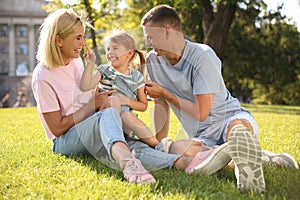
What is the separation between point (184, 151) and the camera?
3.03 m

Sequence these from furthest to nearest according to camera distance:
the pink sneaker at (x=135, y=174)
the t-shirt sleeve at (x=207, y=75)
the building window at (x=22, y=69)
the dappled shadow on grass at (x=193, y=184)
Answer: the building window at (x=22, y=69) < the t-shirt sleeve at (x=207, y=75) < the pink sneaker at (x=135, y=174) < the dappled shadow on grass at (x=193, y=184)

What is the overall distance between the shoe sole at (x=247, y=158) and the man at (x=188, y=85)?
0.74 metres

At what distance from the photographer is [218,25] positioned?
14938mm

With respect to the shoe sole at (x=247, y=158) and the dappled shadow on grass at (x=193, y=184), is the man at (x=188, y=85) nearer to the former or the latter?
the dappled shadow on grass at (x=193, y=184)

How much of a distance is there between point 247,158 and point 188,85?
3.35ft

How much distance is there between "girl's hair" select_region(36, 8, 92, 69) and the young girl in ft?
0.80

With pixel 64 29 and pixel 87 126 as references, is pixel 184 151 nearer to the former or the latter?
pixel 87 126

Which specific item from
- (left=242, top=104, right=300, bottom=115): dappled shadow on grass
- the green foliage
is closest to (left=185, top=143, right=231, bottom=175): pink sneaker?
(left=242, top=104, right=300, bottom=115): dappled shadow on grass

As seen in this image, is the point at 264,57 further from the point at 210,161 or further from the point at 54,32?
the point at 210,161

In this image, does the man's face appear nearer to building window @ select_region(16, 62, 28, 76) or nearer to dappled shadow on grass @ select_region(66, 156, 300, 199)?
dappled shadow on grass @ select_region(66, 156, 300, 199)

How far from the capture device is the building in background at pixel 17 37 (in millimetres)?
57938

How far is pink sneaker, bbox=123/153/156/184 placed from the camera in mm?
2439

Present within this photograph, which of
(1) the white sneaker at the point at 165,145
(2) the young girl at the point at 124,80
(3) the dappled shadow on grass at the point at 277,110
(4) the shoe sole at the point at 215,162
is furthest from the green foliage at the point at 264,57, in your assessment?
(4) the shoe sole at the point at 215,162

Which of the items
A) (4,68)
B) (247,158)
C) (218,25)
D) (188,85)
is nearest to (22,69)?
(4,68)
